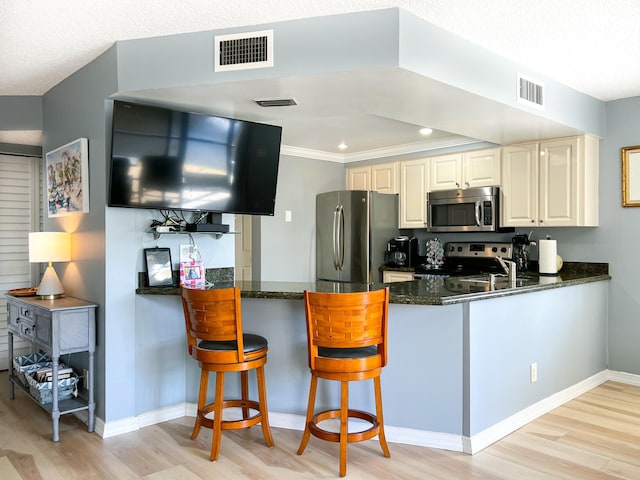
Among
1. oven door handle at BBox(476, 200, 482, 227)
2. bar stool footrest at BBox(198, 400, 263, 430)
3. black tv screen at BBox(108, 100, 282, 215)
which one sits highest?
black tv screen at BBox(108, 100, 282, 215)

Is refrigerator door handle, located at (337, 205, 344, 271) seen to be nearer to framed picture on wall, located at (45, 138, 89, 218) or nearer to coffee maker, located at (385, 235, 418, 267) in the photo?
coffee maker, located at (385, 235, 418, 267)

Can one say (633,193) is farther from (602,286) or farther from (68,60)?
(68,60)

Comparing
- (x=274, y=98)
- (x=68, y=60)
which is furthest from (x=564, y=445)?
(x=68, y=60)

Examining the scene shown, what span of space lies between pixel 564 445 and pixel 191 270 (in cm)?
253

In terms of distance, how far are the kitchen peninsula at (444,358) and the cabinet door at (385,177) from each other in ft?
7.55

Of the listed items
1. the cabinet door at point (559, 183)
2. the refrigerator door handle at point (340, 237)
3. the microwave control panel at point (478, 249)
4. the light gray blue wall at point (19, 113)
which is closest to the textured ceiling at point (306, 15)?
the light gray blue wall at point (19, 113)

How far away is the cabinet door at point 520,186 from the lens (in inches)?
179

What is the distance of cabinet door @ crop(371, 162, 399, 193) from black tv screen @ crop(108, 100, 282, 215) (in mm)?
2321

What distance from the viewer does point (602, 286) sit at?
4.35 meters

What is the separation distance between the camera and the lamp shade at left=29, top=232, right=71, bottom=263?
3.42 m

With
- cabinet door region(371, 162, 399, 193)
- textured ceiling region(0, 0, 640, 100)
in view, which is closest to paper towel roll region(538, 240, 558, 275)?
textured ceiling region(0, 0, 640, 100)

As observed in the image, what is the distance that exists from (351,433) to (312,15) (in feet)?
7.29

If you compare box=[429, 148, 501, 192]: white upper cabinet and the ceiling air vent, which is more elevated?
the ceiling air vent

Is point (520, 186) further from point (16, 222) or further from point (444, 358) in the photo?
point (16, 222)
